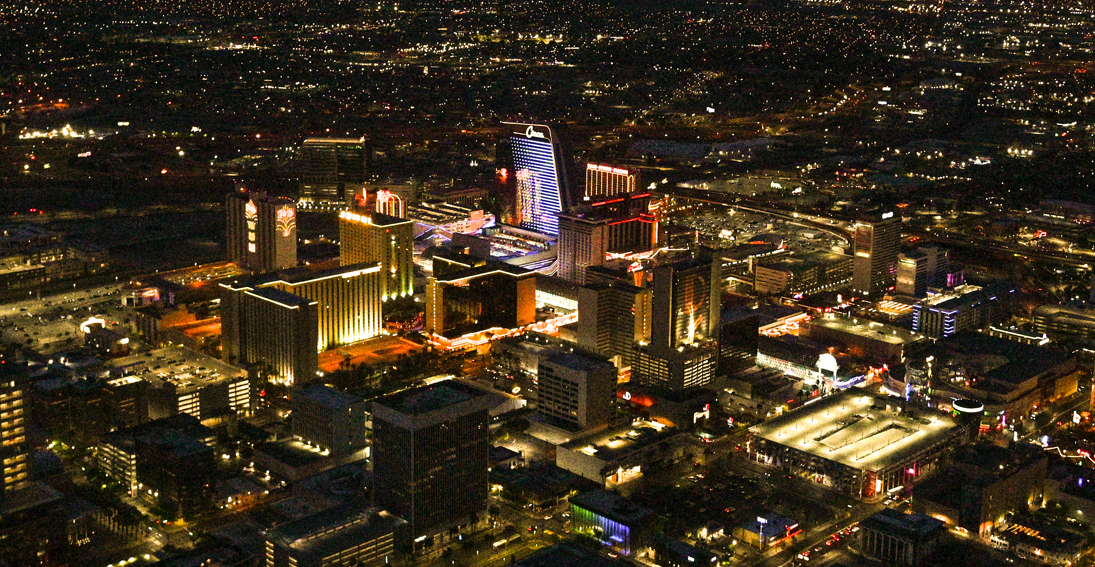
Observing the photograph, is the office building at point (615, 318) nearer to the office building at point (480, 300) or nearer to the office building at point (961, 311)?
the office building at point (480, 300)

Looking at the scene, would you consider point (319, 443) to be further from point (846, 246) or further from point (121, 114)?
point (121, 114)

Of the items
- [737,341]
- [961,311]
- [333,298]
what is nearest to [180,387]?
[333,298]

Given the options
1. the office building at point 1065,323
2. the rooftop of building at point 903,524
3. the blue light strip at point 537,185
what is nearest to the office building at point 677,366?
the rooftop of building at point 903,524

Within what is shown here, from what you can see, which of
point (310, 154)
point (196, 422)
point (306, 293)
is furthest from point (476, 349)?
point (310, 154)

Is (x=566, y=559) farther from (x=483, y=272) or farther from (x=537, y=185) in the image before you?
(x=537, y=185)

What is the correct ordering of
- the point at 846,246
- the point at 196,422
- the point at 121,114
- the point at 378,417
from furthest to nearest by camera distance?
the point at 121,114, the point at 846,246, the point at 196,422, the point at 378,417
